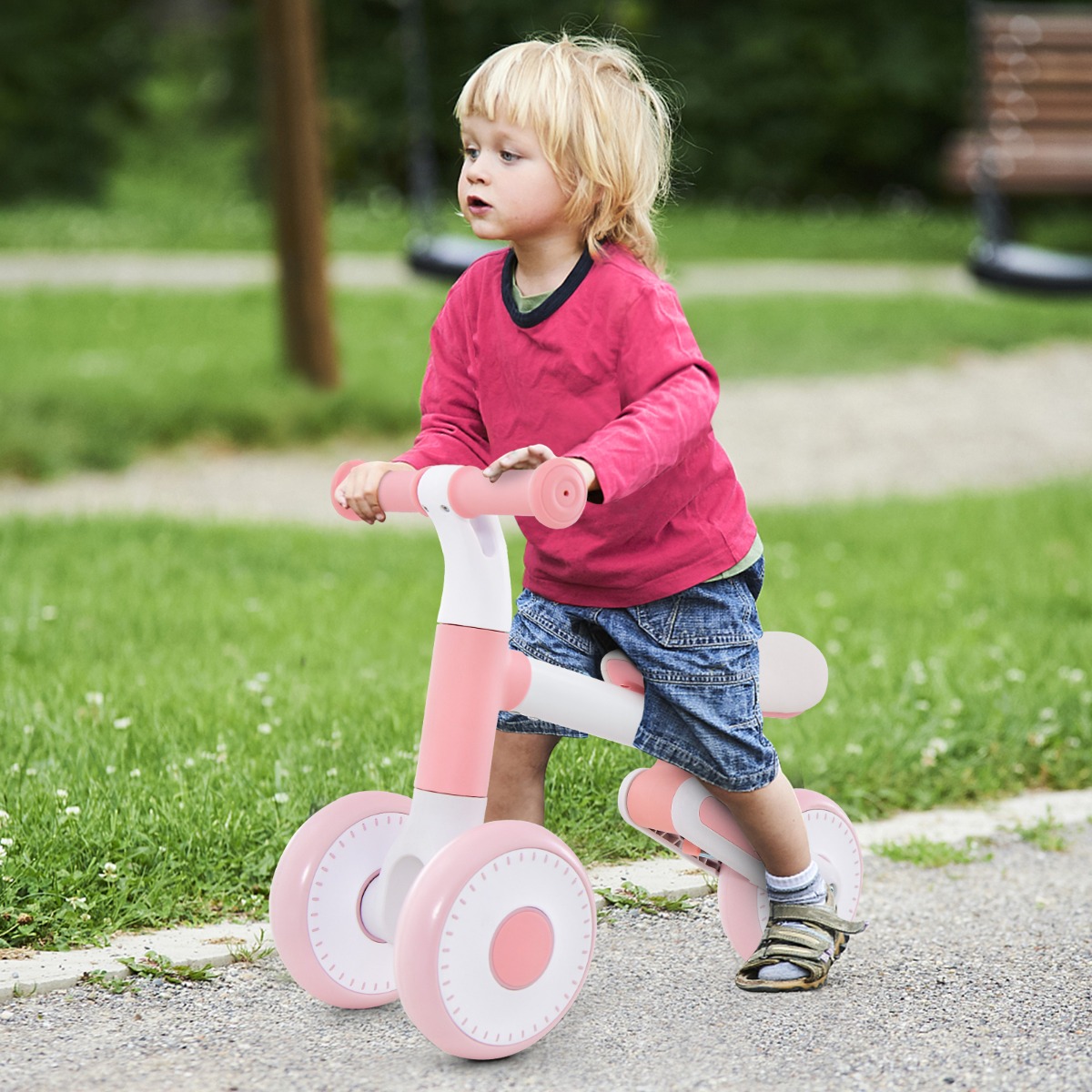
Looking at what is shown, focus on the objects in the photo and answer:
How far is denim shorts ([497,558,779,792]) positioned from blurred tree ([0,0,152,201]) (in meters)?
19.1

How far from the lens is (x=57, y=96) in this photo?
20359 millimetres

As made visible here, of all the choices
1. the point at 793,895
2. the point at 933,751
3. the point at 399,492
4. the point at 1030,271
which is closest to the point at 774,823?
the point at 793,895

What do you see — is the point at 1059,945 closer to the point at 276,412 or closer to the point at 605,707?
the point at 605,707

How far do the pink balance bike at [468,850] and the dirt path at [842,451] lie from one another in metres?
4.18

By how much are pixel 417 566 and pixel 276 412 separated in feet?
8.14

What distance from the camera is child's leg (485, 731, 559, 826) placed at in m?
2.49

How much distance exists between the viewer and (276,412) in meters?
7.87

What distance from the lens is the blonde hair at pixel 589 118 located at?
2178 millimetres

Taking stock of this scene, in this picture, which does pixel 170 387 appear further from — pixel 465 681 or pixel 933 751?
pixel 465 681

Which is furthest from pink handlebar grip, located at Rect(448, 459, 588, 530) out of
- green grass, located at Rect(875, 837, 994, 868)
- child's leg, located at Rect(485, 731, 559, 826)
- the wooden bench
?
the wooden bench

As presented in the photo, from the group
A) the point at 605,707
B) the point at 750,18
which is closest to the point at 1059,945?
the point at 605,707

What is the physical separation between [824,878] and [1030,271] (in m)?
4.46

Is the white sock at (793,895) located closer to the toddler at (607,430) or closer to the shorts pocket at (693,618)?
the toddler at (607,430)

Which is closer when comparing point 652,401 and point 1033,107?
point 652,401
